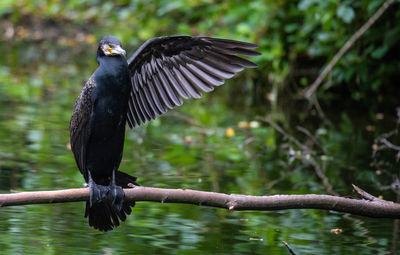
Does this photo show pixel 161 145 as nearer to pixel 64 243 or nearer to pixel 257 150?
pixel 257 150

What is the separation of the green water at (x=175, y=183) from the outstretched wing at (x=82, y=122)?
0.55 meters

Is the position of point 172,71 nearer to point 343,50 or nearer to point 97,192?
point 97,192

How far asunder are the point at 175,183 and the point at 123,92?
217 cm

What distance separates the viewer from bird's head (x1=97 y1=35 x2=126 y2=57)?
3.67m

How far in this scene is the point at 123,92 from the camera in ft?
12.2

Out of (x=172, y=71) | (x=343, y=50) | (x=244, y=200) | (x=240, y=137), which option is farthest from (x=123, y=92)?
(x=343, y=50)

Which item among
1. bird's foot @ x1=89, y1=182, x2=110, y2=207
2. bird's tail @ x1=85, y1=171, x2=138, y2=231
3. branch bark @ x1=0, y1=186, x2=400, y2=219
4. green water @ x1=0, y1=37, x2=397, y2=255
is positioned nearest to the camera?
branch bark @ x1=0, y1=186, x2=400, y2=219

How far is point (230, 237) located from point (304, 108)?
5.52 metres

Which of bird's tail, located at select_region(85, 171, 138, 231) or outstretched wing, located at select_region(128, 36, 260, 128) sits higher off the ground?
outstretched wing, located at select_region(128, 36, 260, 128)

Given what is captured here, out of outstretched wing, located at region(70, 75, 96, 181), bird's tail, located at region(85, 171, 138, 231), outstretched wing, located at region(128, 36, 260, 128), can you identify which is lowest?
bird's tail, located at region(85, 171, 138, 231)

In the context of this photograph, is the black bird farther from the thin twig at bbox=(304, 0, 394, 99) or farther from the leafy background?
the thin twig at bbox=(304, 0, 394, 99)

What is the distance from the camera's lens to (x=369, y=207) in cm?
337

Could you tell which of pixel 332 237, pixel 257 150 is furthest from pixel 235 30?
pixel 332 237

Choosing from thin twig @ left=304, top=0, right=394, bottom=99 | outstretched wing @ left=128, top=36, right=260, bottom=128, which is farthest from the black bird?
thin twig @ left=304, top=0, right=394, bottom=99
